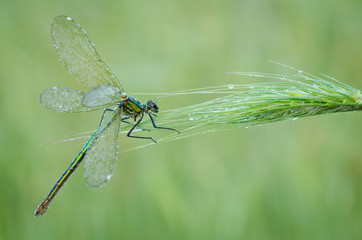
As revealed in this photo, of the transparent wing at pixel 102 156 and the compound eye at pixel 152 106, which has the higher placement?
the compound eye at pixel 152 106

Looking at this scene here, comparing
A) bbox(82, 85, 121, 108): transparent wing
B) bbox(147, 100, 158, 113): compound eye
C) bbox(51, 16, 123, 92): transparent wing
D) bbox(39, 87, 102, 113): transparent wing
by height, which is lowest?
bbox(39, 87, 102, 113): transparent wing

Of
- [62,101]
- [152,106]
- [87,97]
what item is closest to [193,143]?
[152,106]

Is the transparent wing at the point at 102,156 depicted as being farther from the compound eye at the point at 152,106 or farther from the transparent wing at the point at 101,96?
the compound eye at the point at 152,106

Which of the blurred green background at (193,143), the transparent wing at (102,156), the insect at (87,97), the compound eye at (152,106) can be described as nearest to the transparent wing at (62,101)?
the insect at (87,97)

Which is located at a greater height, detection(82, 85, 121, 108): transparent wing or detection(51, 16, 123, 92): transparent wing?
detection(51, 16, 123, 92): transparent wing

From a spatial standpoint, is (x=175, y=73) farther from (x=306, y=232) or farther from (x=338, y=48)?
(x=306, y=232)

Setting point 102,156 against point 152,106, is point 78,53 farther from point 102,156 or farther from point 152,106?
point 102,156

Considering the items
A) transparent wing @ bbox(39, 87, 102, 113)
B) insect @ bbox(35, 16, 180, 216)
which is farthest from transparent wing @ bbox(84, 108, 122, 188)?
transparent wing @ bbox(39, 87, 102, 113)

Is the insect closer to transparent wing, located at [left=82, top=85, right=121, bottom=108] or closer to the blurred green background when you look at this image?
transparent wing, located at [left=82, top=85, right=121, bottom=108]

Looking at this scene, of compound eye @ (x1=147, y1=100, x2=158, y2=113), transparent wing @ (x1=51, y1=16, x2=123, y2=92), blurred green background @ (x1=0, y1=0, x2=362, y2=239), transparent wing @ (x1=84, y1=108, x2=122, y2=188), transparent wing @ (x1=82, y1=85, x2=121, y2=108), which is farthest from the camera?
blurred green background @ (x1=0, y1=0, x2=362, y2=239)
